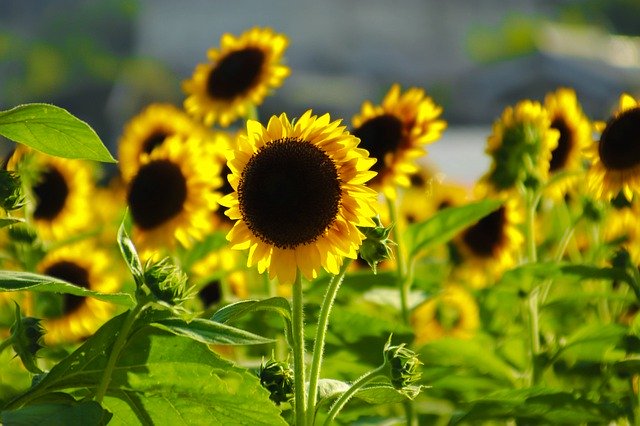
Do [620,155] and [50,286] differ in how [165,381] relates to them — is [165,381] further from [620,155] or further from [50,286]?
[620,155]

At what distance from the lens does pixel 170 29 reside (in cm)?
1452

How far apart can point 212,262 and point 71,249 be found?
0.24m

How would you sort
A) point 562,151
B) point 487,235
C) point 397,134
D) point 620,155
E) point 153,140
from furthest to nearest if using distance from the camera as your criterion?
point 153,140
point 487,235
point 562,151
point 397,134
point 620,155

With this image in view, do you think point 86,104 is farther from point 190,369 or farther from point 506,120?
point 190,369

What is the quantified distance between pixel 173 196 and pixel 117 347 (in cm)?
96

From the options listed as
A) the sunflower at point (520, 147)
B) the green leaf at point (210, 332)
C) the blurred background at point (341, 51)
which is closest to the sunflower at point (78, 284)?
the sunflower at point (520, 147)

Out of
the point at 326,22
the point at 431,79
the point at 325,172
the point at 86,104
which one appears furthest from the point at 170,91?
the point at 325,172

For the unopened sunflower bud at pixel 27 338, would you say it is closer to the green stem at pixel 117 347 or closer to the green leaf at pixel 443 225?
the green stem at pixel 117 347

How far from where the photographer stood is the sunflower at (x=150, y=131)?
2.23 metres

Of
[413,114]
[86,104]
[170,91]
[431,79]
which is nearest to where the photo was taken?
[413,114]

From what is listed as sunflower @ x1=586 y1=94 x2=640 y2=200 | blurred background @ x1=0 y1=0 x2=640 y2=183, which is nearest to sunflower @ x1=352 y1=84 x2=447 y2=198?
sunflower @ x1=586 y1=94 x2=640 y2=200

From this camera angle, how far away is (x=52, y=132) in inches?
32.1

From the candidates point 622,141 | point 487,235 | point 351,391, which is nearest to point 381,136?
point 622,141

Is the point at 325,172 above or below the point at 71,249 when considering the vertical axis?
below
